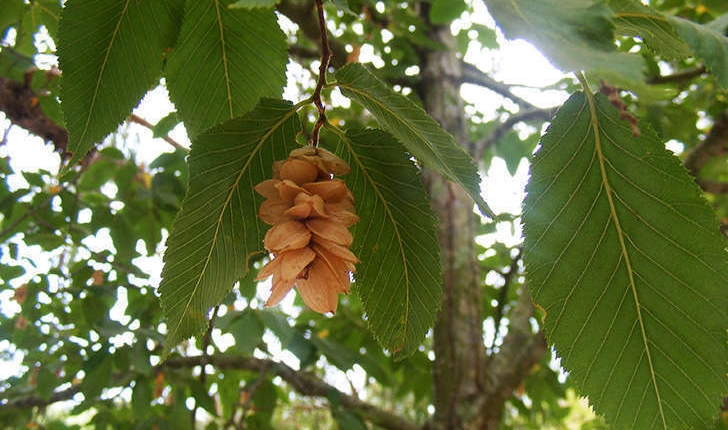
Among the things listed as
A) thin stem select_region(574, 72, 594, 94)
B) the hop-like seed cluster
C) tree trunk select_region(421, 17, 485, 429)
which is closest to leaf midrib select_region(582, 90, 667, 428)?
thin stem select_region(574, 72, 594, 94)

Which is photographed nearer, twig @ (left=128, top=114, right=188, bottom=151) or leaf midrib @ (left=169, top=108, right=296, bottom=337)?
leaf midrib @ (left=169, top=108, right=296, bottom=337)

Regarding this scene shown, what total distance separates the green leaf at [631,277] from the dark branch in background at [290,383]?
4.65 feet

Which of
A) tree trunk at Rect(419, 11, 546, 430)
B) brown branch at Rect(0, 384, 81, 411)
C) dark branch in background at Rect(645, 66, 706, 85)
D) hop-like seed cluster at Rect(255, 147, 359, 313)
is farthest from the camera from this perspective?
brown branch at Rect(0, 384, 81, 411)

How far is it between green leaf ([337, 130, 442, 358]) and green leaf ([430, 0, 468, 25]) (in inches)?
53.0

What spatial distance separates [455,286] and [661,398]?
133 cm

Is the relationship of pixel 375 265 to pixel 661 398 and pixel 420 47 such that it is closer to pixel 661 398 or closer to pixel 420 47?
pixel 661 398

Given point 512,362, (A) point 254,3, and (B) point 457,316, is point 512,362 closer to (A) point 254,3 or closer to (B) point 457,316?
(B) point 457,316

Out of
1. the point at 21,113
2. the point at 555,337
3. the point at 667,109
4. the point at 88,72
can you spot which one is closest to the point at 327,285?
the point at 555,337

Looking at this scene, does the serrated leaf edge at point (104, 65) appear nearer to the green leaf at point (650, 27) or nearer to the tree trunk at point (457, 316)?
the green leaf at point (650, 27)

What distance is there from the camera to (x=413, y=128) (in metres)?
0.73

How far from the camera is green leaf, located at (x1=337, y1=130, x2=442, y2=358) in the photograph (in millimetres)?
789

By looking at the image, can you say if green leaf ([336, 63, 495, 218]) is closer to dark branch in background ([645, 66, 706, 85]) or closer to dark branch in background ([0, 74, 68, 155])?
dark branch in background ([0, 74, 68, 155])

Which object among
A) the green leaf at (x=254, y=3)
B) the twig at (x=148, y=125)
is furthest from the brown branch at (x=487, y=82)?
the green leaf at (x=254, y=3)

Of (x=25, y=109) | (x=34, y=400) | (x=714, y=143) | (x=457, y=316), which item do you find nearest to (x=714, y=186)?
(x=714, y=143)
